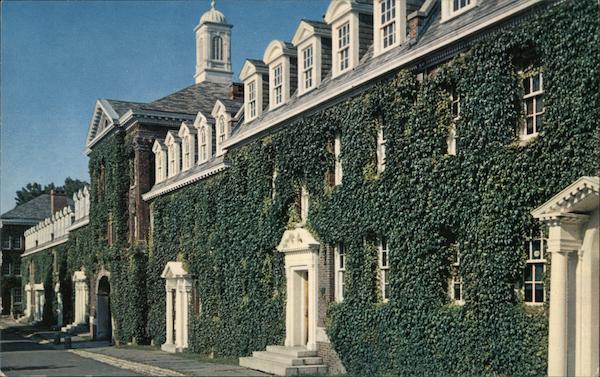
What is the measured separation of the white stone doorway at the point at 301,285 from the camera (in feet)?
78.1

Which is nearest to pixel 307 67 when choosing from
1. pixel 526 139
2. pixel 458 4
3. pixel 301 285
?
pixel 301 285

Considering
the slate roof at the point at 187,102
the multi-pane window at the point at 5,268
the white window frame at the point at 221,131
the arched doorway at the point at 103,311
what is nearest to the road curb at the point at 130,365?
the white window frame at the point at 221,131

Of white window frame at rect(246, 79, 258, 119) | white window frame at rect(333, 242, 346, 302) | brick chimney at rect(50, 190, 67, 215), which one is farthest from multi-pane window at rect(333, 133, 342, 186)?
brick chimney at rect(50, 190, 67, 215)

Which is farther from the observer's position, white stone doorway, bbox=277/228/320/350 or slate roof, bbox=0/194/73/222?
slate roof, bbox=0/194/73/222

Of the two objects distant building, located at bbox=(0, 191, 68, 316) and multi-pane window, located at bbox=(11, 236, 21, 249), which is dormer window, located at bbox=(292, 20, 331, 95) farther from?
multi-pane window, located at bbox=(11, 236, 21, 249)

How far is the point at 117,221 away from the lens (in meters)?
43.7

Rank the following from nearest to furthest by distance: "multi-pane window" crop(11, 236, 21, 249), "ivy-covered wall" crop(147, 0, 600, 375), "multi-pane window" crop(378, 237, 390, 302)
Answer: "ivy-covered wall" crop(147, 0, 600, 375)
"multi-pane window" crop(378, 237, 390, 302)
"multi-pane window" crop(11, 236, 21, 249)

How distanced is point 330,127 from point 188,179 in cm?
1258

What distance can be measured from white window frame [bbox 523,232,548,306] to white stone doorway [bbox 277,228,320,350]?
856 cm

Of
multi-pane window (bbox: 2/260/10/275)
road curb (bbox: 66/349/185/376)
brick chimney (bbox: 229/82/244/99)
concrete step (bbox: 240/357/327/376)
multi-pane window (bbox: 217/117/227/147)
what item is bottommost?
multi-pane window (bbox: 2/260/10/275)

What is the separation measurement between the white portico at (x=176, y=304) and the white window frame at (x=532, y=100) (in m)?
20.8

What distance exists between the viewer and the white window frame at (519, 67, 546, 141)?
52.9ft

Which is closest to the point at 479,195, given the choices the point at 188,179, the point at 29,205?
the point at 188,179

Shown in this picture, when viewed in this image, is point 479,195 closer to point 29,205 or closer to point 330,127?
point 330,127
